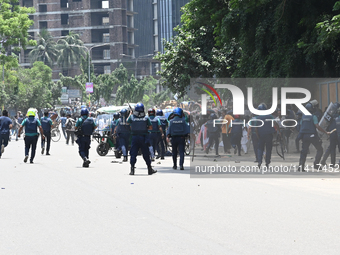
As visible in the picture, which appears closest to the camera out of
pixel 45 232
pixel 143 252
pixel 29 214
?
pixel 143 252

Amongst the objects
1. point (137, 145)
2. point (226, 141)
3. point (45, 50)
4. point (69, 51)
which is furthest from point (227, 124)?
point (45, 50)

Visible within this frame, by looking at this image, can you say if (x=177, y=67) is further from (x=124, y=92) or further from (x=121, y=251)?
(x=124, y=92)

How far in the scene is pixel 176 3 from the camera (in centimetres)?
13562

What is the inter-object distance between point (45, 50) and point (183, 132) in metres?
99.0

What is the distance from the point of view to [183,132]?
18.3m

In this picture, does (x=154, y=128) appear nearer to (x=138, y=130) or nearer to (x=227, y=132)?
(x=138, y=130)

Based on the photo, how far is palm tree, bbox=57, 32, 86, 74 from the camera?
11150cm

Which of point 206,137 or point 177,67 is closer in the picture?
point 206,137

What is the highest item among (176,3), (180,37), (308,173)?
(176,3)

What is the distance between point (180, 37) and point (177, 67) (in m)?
1.57

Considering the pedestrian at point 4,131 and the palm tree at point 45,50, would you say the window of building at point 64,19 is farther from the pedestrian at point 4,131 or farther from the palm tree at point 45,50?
the pedestrian at point 4,131

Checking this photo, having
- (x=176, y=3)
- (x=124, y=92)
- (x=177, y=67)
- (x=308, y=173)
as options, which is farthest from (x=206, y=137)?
(x=176, y=3)

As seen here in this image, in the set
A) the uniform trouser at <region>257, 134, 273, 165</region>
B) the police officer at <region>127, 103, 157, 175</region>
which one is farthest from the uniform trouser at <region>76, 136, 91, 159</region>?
the uniform trouser at <region>257, 134, 273, 165</region>

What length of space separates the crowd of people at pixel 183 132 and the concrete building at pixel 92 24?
94.4 metres
